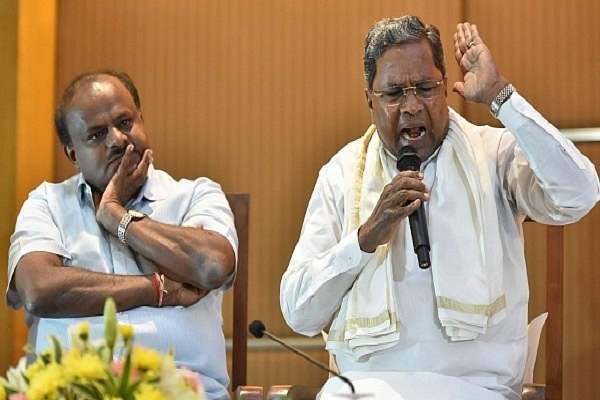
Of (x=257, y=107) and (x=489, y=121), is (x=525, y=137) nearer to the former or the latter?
(x=489, y=121)

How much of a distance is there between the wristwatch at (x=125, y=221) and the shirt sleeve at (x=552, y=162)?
3.67 feet

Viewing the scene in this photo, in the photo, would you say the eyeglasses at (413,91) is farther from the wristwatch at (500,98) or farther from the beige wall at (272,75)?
the beige wall at (272,75)

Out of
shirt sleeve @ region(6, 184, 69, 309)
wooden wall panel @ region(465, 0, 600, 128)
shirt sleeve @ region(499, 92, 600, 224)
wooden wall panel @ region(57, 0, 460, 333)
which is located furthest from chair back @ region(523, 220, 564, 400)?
shirt sleeve @ region(6, 184, 69, 309)

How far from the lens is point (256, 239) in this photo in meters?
3.88

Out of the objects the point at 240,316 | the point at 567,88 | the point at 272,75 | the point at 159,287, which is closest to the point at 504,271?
the point at 240,316

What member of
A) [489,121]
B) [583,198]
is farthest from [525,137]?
[489,121]

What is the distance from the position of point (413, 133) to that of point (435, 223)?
0.83 ft

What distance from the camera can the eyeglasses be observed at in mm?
2764

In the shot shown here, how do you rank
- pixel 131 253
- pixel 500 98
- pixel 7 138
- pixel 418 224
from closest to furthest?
pixel 418 224
pixel 500 98
pixel 131 253
pixel 7 138

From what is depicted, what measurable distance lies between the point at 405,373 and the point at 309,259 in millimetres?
414

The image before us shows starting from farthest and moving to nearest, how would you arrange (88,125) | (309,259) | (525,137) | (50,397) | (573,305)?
(573,305)
(88,125)
(309,259)
(525,137)
(50,397)

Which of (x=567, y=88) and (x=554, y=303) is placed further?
(x=567, y=88)

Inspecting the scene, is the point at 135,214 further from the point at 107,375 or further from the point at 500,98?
the point at 107,375

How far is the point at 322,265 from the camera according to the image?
2688 mm
